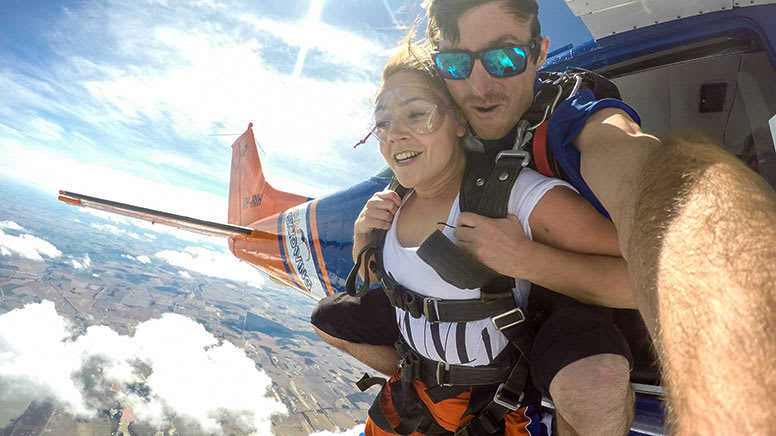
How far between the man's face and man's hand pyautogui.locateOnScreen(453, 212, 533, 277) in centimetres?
47

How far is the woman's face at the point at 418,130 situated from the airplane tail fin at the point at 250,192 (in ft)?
17.0

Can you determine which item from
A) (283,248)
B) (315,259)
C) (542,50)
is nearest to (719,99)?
(542,50)

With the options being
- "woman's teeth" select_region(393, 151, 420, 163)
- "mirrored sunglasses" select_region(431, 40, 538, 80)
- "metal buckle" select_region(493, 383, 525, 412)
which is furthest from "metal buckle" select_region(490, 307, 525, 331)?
"mirrored sunglasses" select_region(431, 40, 538, 80)

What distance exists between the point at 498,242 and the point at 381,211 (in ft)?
2.03

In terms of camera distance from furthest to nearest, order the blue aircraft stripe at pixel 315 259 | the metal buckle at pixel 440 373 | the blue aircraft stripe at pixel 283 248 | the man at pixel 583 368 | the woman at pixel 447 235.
Result: the blue aircraft stripe at pixel 283 248 → the blue aircraft stripe at pixel 315 259 → the metal buckle at pixel 440 373 → the woman at pixel 447 235 → the man at pixel 583 368

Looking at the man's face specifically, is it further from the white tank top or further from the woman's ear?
the white tank top

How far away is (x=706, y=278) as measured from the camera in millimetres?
433

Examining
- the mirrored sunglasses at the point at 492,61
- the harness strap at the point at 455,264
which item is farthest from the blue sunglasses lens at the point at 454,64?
the harness strap at the point at 455,264

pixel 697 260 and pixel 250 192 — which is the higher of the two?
pixel 250 192

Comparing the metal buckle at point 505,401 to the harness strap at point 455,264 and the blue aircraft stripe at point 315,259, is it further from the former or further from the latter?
the blue aircraft stripe at point 315,259

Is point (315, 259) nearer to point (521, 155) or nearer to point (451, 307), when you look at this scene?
point (451, 307)

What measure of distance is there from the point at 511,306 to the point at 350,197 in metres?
2.66

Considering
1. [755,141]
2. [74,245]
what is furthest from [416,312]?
[74,245]

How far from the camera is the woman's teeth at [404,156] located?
55.9 inches
